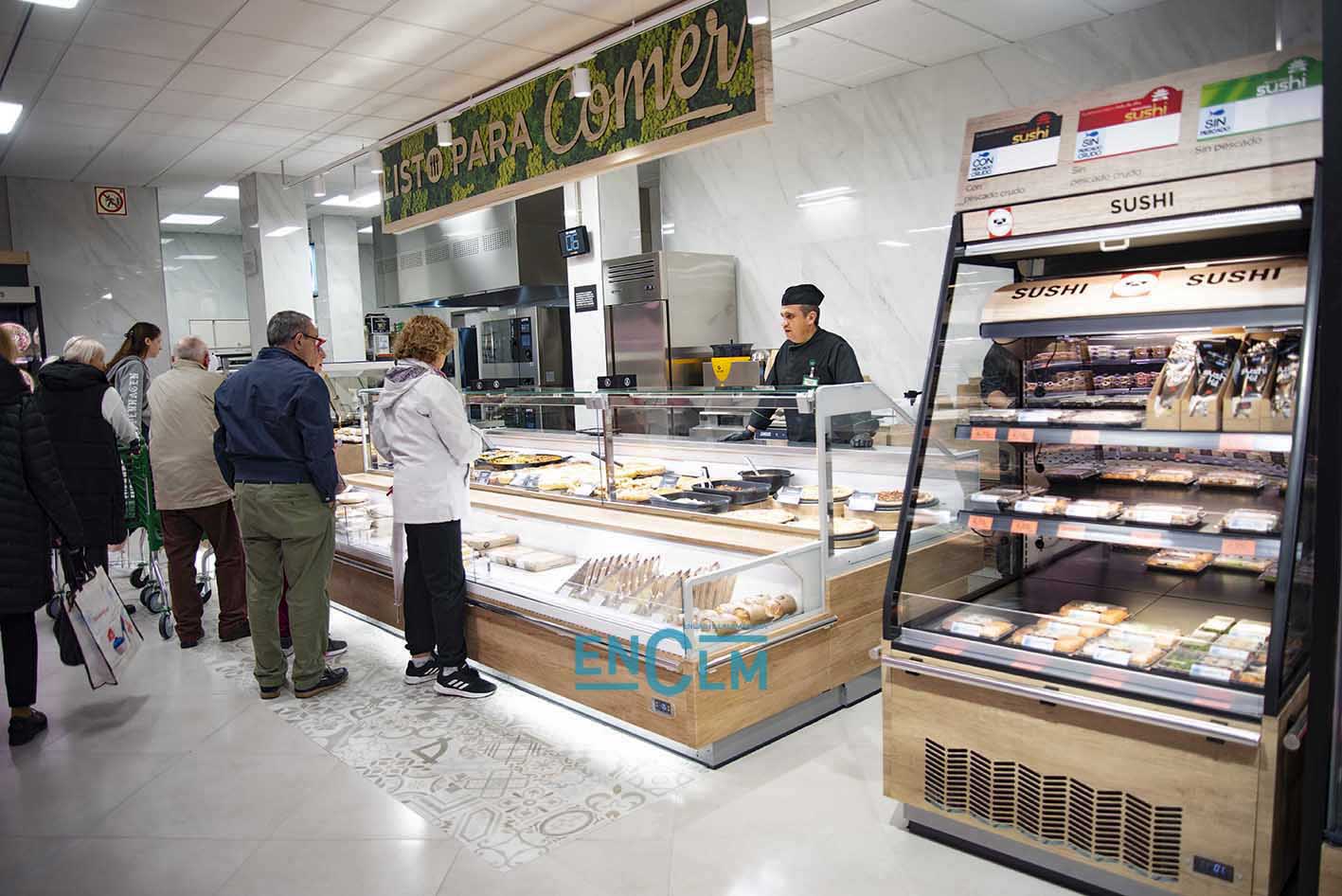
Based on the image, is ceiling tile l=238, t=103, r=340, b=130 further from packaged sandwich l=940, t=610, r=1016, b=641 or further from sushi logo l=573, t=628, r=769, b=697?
packaged sandwich l=940, t=610, r=1016, b=641

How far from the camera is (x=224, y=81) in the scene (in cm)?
623

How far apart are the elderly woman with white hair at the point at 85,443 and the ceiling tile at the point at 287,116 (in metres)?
2.86

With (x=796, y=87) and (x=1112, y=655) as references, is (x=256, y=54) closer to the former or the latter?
(x=796, y=87)

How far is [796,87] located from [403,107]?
10.4 ft

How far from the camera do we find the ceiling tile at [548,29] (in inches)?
206

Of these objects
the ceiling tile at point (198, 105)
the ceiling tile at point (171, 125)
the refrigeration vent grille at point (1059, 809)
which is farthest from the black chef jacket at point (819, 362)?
the ceiling tile at point (171, 125)

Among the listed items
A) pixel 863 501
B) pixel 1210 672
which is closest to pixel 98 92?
pixel 863 501

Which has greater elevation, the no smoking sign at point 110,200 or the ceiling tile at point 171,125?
the ceiling tile at point 171,125

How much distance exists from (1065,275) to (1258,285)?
0.66m

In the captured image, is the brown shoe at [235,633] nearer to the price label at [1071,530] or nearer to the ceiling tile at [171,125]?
the ceiling tile at [171,125]

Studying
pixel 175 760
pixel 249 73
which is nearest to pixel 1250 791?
pixel 175 760

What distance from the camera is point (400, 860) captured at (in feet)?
9.20

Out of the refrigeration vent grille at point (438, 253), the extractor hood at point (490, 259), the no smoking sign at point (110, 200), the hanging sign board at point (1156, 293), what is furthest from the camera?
the no smoking sign at point (110, 200)

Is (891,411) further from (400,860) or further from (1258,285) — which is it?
(400,860)
